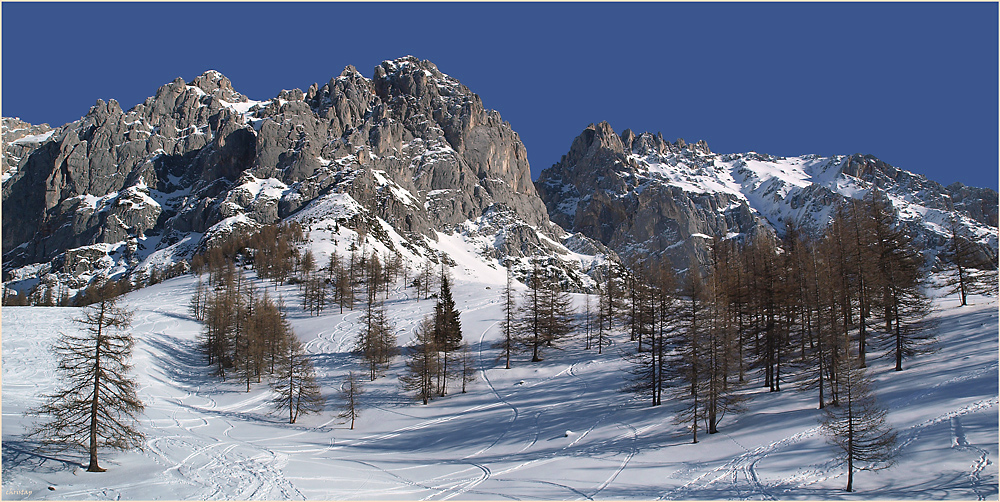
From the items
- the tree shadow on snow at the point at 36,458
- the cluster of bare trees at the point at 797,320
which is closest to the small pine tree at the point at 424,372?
the cluster of bare trees at the point at 797,320

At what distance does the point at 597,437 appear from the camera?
30.6 m

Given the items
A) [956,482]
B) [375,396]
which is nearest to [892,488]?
[956,482]

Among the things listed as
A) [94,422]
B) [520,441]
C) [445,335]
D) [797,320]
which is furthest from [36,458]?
[797,320]

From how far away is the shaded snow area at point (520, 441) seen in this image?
21.5 meters

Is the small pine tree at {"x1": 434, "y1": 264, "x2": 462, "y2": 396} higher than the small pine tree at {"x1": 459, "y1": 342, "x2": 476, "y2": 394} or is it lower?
higher

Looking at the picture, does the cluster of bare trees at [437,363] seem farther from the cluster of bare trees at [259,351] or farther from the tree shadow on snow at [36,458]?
the tree shadow on snow at [36,458]

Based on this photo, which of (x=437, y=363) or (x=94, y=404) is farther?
(x=437, y=363)

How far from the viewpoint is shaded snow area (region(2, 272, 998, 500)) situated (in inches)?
847

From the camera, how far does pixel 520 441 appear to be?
31.9 metres

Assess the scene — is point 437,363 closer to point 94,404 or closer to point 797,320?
point 94,404

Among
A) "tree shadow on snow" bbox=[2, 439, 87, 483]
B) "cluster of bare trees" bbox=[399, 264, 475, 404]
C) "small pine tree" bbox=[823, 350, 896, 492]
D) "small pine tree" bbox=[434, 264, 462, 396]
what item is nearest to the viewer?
"small pine tree" bbox=[823, 350, 896, 492]

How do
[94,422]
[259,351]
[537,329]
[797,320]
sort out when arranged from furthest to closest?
[537,329] < [259,351] < [797,320] < [94,422]

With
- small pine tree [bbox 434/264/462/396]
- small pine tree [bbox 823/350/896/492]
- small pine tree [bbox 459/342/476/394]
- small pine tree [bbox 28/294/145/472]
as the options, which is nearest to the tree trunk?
small pine tree [bbox 28/294/145/472]

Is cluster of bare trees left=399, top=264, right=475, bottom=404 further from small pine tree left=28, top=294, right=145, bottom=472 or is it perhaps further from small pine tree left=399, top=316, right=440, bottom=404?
small pine tree left=28, top=294, right=145, bottom=472
